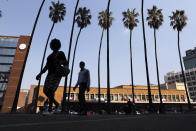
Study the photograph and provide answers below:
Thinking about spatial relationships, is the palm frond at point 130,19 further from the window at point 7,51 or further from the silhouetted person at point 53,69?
the window at point 7,51

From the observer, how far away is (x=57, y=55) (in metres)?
3.80

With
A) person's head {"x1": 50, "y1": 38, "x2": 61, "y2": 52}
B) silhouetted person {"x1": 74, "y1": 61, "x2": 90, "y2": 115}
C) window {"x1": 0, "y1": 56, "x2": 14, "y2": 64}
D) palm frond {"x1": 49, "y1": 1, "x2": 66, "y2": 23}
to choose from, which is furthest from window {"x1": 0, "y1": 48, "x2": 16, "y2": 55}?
person's head {"x1": 50, "y1": 38, "x2": 61, "y2": 52}

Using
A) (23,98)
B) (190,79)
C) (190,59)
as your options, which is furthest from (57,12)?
(190,59)

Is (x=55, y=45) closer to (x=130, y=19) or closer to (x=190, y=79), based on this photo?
(x=130, y=19)

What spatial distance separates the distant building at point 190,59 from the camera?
439 ft

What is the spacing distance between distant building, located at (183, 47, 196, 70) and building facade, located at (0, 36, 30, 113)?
13963 cm

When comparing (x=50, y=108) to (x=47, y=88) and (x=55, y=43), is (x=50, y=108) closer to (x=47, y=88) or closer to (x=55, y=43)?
(x=47, y=88)

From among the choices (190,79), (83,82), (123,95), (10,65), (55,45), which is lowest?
(83,82)

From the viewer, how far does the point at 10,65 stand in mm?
57594

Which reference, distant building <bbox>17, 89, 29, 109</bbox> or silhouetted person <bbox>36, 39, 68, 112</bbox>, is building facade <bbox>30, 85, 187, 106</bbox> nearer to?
silhouetted person <bbox>36, 39, 68, 112</bbox>

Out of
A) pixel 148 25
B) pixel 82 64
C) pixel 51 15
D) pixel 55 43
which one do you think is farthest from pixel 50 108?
pixel 148 25

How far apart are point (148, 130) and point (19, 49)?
65335 millimetres

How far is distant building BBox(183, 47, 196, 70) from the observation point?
134m

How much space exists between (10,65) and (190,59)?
146 meters
